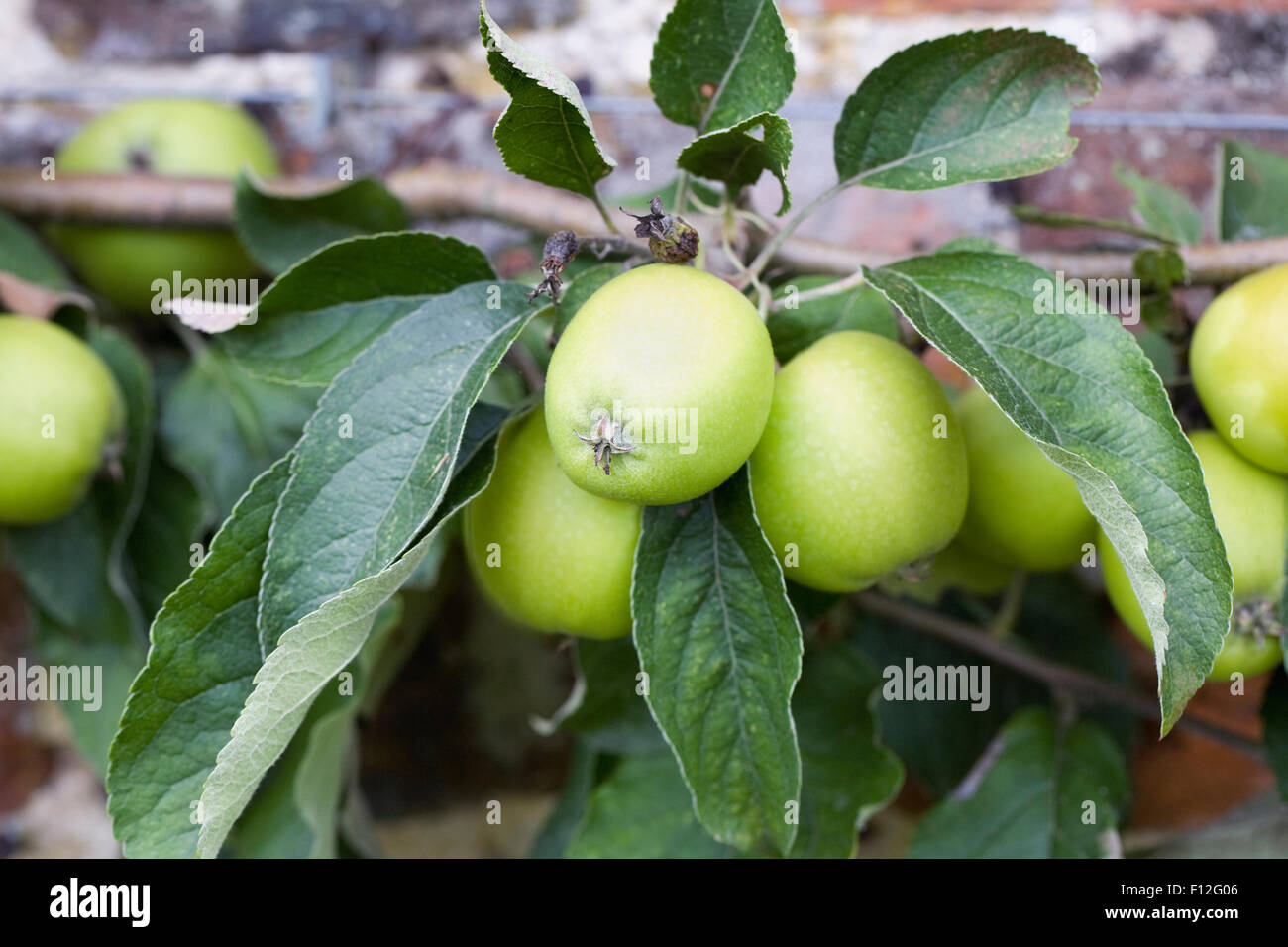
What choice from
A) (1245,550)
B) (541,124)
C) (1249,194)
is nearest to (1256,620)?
(1245,550)

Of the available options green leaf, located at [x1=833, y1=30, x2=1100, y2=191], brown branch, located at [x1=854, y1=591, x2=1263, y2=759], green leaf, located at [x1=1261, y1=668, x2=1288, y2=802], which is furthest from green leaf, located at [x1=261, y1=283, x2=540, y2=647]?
green leaf, located at [x1=1261, y1=668, x2=1288, y2=802]

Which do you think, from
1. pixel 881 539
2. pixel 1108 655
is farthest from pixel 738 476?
pixel 1108 655

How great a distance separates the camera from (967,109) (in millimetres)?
576

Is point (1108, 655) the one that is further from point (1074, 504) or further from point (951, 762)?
point (1074, 504)

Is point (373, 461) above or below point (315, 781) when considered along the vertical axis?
above

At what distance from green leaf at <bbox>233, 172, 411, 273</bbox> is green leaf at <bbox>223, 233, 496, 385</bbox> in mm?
187

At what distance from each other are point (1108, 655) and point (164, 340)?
36.5 inches

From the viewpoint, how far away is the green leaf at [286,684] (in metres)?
0.47

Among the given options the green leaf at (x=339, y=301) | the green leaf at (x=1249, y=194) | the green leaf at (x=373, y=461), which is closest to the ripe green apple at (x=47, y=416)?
the green leaf at (x=339, y=301)

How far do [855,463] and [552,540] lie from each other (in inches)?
6.5

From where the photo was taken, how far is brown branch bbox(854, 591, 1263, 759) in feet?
2.67

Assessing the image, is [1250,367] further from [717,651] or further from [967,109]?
[717,651]

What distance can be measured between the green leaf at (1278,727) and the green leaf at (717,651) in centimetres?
36

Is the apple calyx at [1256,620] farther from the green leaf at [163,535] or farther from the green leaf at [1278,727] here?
the green leaf at [163,535]
